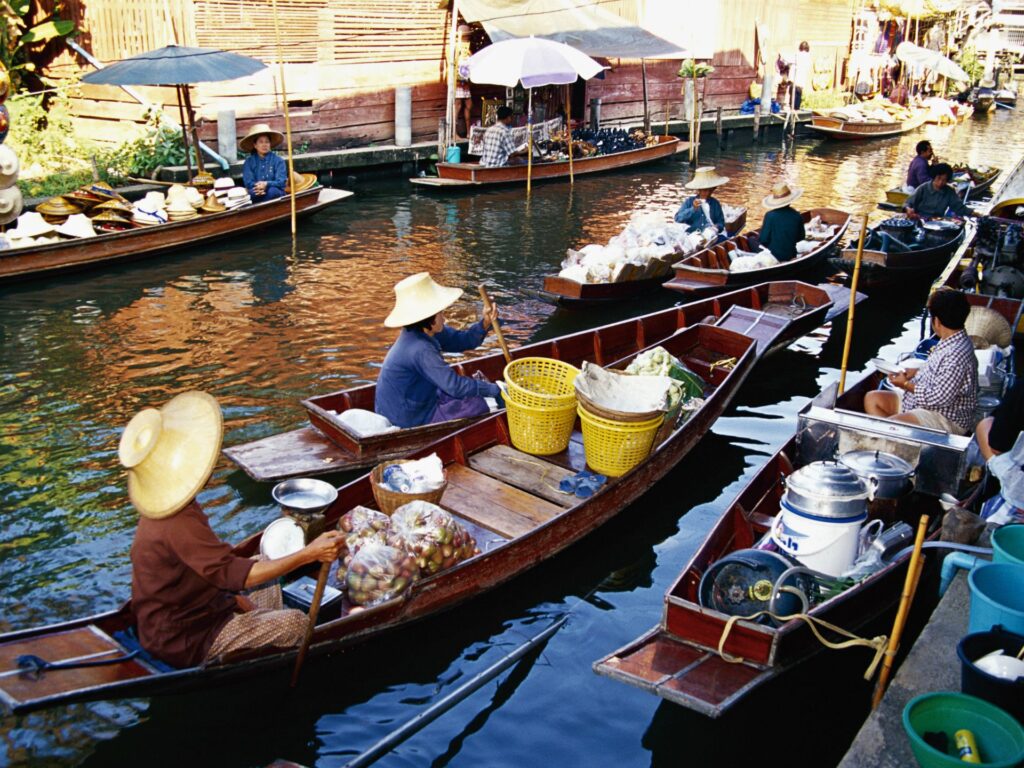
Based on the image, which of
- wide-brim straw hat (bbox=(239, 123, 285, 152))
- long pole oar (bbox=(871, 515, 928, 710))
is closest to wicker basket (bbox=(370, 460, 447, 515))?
long pole oar (bbox=(871, 515, 928, 710))

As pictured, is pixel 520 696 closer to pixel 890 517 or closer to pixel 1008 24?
pixel 890 517

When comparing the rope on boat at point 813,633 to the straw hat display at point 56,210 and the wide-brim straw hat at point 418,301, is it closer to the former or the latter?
the wide-brim straw hat at point 418,301

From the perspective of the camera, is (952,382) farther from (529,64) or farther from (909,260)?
(529,64)

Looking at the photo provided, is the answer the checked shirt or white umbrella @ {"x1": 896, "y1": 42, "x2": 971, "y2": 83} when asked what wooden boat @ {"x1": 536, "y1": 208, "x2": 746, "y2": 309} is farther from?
white umbrella @ {"x1": 896, "y1": 42, "x2": 971, "y2": 83}

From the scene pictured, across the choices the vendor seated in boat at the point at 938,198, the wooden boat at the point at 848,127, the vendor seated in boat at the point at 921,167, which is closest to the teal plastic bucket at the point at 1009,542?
the vendor seated in boat at the point at 938,198

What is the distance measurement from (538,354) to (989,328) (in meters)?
4.46

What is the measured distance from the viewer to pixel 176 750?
5043mm

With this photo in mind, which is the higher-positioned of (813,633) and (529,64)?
(529,64)

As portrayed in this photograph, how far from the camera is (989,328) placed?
9117 millimetres

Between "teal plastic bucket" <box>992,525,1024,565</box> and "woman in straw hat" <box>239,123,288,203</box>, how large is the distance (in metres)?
12.8

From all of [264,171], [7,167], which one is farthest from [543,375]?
[264,171]

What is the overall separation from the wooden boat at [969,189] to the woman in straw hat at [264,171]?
1052 cm

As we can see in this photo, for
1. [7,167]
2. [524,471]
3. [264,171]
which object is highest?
[7,167]

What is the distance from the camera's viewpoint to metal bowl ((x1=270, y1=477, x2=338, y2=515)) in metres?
5.86
